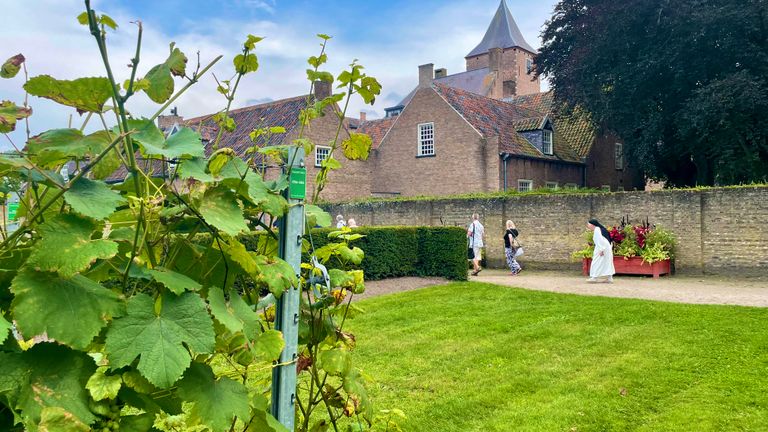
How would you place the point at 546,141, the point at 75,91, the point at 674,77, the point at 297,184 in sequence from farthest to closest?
the point at 546,141 → the point at 674,77 → the point at 297,184 → the point at 75,91

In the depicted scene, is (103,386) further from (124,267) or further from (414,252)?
(414,252)

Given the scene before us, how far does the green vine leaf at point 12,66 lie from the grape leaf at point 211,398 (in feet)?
2.63

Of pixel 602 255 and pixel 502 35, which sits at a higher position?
pixel 502 35

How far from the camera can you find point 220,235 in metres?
1.63

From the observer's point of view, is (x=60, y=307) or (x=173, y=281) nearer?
(x=60, y=307)

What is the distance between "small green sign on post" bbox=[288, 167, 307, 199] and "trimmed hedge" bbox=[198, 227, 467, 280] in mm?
12941

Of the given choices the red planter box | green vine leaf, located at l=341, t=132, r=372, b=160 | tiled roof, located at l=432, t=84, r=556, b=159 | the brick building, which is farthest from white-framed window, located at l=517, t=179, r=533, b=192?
green vine leaf, located at l=341, t=132, r=372, b=160

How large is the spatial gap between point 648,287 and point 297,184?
14226 millimetres

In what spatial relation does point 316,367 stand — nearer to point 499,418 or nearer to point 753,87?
point 499,418

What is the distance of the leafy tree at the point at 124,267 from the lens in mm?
1174

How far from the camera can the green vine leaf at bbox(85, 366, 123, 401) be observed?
1196mm

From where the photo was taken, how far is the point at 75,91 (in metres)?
1.29

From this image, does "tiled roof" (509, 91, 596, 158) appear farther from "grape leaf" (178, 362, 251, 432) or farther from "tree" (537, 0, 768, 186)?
"grape leaf" (178, 362, 251, 432)

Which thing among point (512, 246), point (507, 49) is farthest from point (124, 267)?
point (507, 49)
